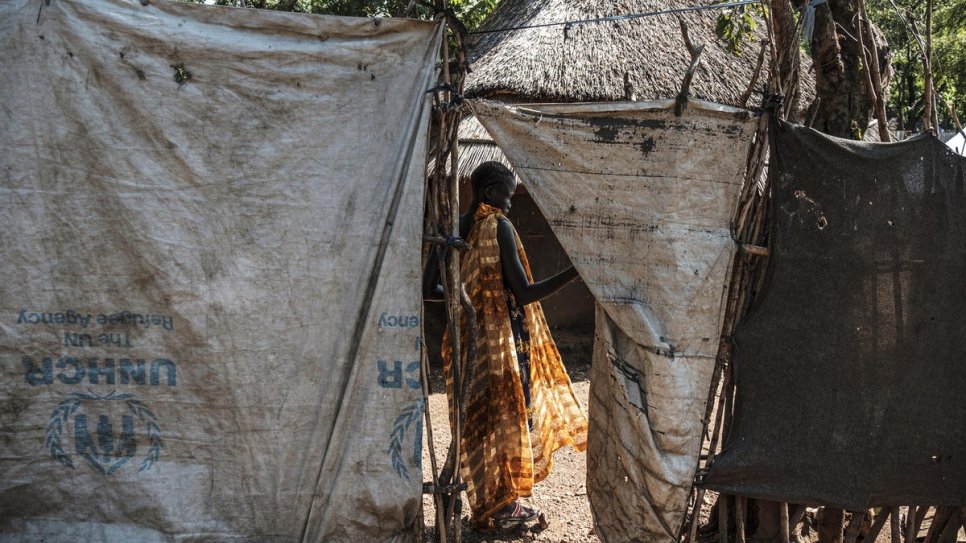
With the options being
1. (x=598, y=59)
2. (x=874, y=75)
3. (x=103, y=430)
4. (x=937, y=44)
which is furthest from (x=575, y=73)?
(x=937, y=44)

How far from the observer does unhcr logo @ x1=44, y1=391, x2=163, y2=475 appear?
268 cm

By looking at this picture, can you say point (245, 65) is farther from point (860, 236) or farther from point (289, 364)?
point (860, 236)

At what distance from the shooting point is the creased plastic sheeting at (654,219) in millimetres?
2781

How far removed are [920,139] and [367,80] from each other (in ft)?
6.75

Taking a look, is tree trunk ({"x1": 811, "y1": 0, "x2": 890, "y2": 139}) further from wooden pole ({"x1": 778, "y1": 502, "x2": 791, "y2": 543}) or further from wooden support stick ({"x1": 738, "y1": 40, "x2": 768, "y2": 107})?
wooden pole ({"x1": 778, "y1": 502, "x2": 791, "y2": 543})

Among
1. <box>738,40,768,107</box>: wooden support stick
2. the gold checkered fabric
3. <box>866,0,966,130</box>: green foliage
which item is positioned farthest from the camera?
<box>866,0,966,130</box>: green foliage

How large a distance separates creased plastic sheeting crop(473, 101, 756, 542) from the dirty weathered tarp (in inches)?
6.8

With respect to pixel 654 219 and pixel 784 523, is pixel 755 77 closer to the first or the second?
pixel 654 219

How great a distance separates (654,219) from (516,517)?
5.43ft

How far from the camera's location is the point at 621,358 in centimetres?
293

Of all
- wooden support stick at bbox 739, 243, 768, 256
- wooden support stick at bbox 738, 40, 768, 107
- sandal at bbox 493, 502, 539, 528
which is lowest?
sandal at bbox 493, 502, 539, 528

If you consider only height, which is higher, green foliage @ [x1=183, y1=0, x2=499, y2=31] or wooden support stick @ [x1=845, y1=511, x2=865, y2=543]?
green foliage @ [x1=183, y1=0, x2=499, y2=31]

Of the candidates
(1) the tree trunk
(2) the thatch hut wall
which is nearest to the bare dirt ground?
(1) the tree trunk

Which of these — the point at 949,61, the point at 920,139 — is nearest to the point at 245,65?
the point at 920,139
